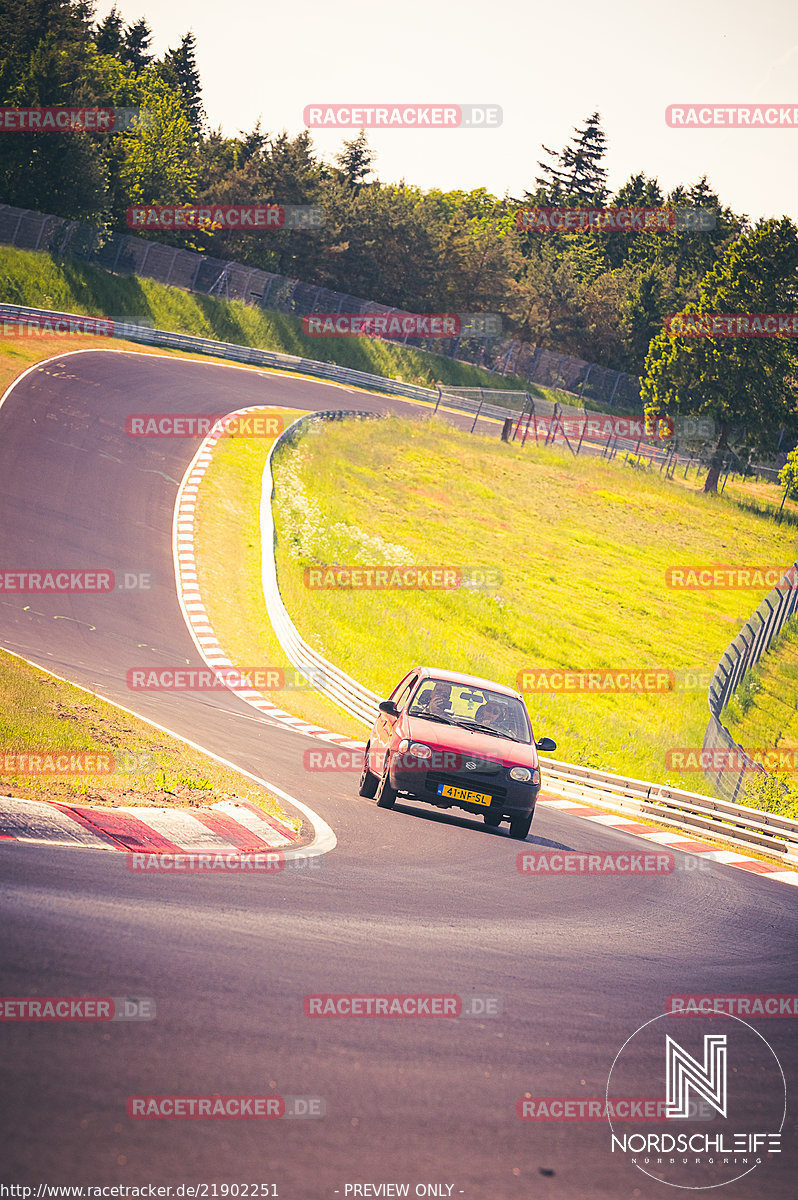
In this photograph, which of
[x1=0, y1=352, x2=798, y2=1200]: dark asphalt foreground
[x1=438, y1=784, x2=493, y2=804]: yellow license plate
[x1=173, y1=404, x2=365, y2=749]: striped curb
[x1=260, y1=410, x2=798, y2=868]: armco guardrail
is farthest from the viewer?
[x1=173, y1=404, x2=365, y2=749]: striped curb

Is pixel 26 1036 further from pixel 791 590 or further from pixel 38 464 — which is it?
pixel 791 590

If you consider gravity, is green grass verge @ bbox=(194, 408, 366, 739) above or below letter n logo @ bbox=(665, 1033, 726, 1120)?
below

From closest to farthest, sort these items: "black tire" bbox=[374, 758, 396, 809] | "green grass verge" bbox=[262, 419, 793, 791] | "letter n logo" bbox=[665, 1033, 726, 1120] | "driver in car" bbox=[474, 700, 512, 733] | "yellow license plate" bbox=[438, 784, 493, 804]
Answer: "letter n logo" bbox=[665, 1033, 726, 1120]
"yellow license plate" bbox=[438, 784, 493, 804]
"black tire" bbox=[374, 758, 396, 809]
"driver in car" bbox=[474, 700, 512, 733]
"green grass verge" bbox=[262, 419, 793, 791]

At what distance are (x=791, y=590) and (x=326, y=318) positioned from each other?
40.2 m

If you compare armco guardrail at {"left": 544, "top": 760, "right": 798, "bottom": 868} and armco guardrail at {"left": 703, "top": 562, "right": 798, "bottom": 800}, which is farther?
armco guardrail at {"left": 703, "top": 562, "right": 798, "bottom": 800}

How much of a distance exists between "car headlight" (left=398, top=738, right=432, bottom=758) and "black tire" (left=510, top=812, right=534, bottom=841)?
123 cm

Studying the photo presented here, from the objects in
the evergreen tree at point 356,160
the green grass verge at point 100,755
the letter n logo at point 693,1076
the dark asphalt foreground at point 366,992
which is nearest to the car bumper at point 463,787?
the dark asphalt foreground at point 366,992

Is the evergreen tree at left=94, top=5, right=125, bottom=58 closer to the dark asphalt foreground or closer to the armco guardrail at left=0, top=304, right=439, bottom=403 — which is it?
the armco guardrail at left=0, top=304, right=439, bottom=403

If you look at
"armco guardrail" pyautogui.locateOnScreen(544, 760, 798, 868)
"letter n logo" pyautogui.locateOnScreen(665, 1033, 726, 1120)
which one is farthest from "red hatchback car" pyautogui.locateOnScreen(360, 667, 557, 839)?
"letter n logo" pyautogui.locateOnScreen(665, 1033, 726, 1120)

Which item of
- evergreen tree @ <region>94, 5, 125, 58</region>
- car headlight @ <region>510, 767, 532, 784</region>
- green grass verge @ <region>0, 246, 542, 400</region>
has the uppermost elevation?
evergreen tree @ <region>94, 5, 125, 58</region>

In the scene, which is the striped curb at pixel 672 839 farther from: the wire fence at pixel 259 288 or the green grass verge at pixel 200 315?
the wire fence at pixel 259 288

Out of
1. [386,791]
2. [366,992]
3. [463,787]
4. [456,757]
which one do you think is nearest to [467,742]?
[456,757]

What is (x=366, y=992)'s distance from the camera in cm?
537

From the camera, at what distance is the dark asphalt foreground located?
3.82 m
